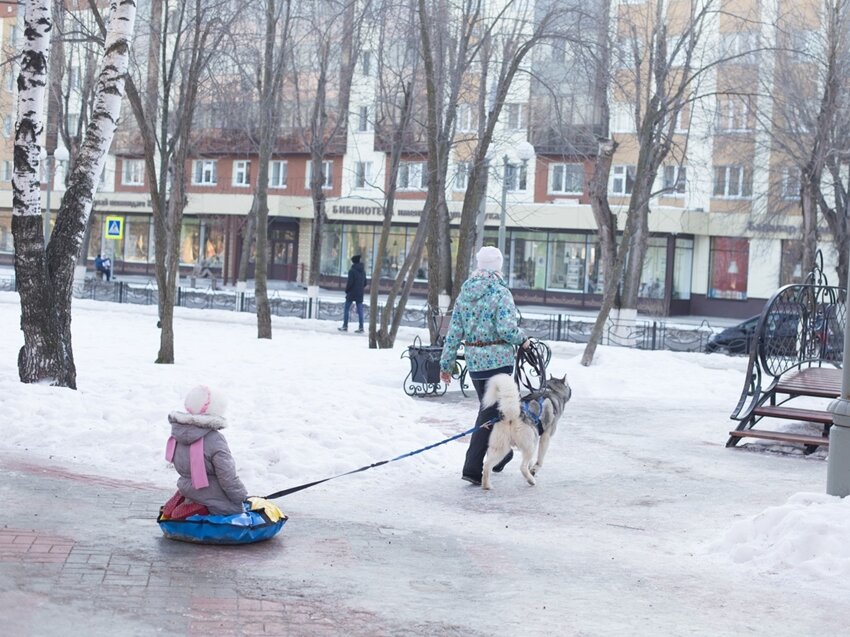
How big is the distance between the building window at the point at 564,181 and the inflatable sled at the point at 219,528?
44.4 m

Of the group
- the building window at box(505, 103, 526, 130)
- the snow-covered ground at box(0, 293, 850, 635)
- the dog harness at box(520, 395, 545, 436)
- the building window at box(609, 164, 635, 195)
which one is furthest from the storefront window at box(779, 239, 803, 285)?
the dog harness at box(520, 395, 545, 436)

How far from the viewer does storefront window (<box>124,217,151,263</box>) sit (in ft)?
208

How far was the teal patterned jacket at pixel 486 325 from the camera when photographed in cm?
899

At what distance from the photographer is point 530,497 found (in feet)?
28.8

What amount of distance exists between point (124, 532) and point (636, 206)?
15208 millimetres

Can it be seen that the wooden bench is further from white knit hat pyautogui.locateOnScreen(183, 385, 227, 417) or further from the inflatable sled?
white knit hat pyautogui.locateOnScreen(183, 385, 227, 417)

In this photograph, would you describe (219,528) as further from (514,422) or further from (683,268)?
(683,268)

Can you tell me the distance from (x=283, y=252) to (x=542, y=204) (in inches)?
652

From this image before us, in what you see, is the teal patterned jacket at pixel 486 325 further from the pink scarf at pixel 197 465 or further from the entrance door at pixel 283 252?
the entrance door at pixel 283 252

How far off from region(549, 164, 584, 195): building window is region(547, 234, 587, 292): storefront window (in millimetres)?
1957

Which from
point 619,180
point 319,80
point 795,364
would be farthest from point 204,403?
point 619,180

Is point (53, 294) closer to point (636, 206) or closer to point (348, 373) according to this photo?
point (348, 373)

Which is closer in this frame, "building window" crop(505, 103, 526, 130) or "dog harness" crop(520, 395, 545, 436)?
"dog harness" crop(520, 395, 545, 436)

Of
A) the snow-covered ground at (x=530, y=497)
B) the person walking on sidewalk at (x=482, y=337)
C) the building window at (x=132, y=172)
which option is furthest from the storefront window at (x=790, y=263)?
the building window at (x=132, y=172)
